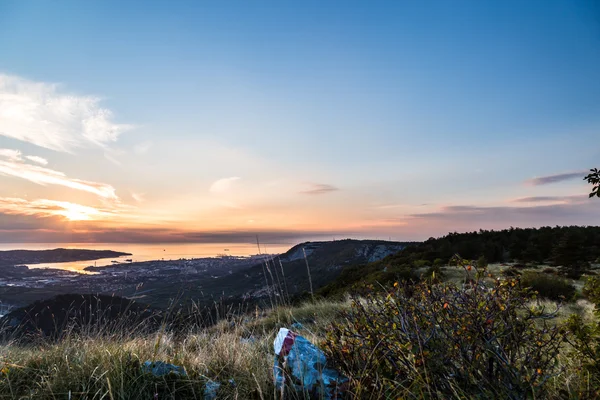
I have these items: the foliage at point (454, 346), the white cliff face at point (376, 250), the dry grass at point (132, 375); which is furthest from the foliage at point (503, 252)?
the white cliff face at point (376, 250)

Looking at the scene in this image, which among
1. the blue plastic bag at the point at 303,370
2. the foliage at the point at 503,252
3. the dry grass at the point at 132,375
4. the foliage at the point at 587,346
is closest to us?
the blue plastic bag at the point at 303,370

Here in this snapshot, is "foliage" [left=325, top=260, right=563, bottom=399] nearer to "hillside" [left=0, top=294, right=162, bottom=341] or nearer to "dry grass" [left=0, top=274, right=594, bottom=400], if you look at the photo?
"dry grass" [left=0, top=274, right=594, bottom=400]

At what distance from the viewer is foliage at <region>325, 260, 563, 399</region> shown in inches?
95.8

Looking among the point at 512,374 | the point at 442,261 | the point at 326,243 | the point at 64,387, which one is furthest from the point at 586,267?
the point at 326,243

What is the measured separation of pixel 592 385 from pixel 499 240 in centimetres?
2578

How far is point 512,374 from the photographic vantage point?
91.5 inches

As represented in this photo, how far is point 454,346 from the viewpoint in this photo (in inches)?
102

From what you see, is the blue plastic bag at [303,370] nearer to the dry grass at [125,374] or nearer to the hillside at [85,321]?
the dry grass at [125,374]

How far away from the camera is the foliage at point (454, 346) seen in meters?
2.43

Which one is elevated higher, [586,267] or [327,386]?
[327,386]

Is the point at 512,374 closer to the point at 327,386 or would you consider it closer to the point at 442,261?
the point at 327,386

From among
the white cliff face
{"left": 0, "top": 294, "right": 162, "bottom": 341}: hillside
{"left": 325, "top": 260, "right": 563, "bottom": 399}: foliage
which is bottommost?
the white cliff face

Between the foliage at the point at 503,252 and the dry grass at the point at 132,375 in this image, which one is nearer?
the dry grass at the point at 132,375

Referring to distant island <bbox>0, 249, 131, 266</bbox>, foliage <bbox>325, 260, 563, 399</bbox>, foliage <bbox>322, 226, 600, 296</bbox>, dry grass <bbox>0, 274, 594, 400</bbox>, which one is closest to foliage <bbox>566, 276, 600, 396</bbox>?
dry grass <bbox>0, 274, 594, 400</bbox>
